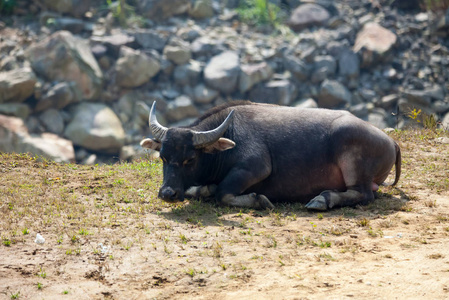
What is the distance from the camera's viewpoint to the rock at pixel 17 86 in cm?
1812

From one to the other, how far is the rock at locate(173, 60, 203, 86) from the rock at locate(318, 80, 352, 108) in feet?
15.7

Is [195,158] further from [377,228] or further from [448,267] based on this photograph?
[448,267]

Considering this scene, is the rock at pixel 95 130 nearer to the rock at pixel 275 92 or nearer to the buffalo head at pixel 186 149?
the rock at pixel 275 92

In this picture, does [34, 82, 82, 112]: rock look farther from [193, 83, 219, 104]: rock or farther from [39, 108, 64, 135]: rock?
[193, 83, 219, 104]: rock

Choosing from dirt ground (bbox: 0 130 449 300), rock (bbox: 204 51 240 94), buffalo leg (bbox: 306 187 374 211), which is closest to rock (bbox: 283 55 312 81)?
rock (bbox: 204 51 240 94)

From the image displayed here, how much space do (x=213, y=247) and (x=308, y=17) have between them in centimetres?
1989

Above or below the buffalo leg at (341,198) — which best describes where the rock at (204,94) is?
below

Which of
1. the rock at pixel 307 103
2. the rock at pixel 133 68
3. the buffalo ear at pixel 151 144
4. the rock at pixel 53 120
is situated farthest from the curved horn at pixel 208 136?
the rock at pixel 133 68

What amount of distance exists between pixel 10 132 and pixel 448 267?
624 inches

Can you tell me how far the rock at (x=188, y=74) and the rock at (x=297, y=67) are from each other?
11.4ft

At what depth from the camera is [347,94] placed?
20.2 metres

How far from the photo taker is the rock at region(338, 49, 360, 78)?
20797mm

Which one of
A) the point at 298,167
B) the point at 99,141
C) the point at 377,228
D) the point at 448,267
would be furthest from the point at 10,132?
the point at 448,267

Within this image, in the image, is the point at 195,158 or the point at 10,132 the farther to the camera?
the point at 10,132
